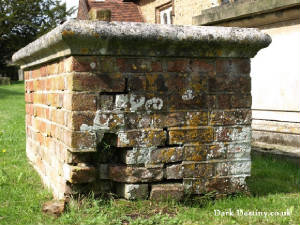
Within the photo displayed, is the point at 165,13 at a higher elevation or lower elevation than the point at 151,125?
higher

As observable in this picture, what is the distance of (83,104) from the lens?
276 cm

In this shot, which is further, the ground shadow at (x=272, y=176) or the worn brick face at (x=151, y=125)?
the ground shadow at (x=272, y=176)

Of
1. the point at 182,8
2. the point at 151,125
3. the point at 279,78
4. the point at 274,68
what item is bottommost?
the point at 151,125

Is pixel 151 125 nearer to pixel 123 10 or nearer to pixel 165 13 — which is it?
pixel 165 13

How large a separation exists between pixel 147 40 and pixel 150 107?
513 mm

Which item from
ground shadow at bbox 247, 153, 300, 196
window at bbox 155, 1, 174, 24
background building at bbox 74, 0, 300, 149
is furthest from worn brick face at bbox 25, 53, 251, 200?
window at bbox 155, 1, 174, 24

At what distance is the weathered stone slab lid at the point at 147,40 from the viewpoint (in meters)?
2.65

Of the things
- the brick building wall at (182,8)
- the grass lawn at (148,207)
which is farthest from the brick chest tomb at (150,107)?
A: the brick building wall at (182,8)

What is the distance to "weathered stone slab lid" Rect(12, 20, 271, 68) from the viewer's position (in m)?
2.65

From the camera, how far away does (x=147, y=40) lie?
9.17 feet

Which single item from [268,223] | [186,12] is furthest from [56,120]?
[186,12]

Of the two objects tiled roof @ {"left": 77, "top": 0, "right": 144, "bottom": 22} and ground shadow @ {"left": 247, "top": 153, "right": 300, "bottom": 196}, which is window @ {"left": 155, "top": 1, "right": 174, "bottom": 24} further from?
ground shadow @ {"left": 247, "top": 153, "right": 300, "bottom": 196}

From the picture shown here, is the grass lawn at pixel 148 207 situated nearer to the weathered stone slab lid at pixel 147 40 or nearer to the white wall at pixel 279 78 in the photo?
the weathered stone slab lid at pixel 147 40

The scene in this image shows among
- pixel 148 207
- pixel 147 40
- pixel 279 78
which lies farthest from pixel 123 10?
pixel 148 207
